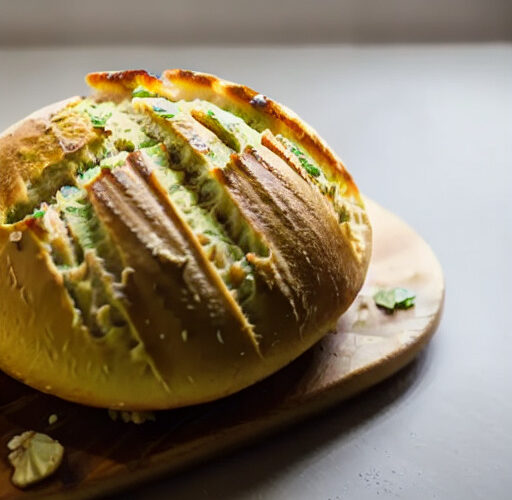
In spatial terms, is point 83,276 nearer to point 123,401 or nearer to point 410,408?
point 123,401

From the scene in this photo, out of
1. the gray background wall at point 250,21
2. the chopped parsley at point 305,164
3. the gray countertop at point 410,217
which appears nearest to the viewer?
the gray countertop at point 410,217

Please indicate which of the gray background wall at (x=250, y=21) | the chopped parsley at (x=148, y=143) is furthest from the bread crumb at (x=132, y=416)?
the gray background wall at (x=250, y=21)

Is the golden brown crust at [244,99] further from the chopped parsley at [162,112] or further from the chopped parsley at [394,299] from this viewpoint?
the chopped parsley at [394,299]

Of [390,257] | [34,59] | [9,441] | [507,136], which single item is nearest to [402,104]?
[507,136]

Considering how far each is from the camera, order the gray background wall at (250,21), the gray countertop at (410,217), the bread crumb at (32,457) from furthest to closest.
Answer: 1. the gray background wall at (250,21)
2. the gray countertop at (410,217)
3. the bread crumb at (32,457)

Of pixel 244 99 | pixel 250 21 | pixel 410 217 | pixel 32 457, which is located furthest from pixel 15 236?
pixel 250 21

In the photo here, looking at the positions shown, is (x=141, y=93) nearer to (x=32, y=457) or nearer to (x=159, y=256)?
(x=159, y=256)
